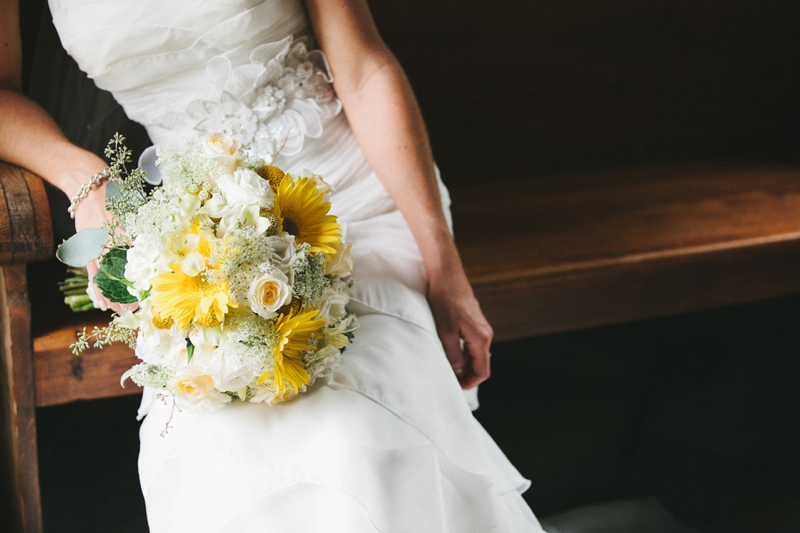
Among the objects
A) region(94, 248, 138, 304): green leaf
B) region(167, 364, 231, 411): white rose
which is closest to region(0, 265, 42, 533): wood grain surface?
region(94, 248, 138, 304): green leaf

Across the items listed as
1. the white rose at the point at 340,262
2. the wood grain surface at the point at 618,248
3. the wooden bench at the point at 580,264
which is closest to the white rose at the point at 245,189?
the white rose at the point at 340,262

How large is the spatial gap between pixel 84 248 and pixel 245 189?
0.25 metres

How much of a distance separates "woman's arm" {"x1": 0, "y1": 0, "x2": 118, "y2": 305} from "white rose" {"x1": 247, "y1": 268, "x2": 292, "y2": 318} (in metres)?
0.49

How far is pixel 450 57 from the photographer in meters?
2.04

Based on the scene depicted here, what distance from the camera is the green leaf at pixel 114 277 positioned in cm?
77

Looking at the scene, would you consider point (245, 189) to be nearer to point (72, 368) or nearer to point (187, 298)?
point (187, 298)

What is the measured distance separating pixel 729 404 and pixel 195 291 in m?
1.85

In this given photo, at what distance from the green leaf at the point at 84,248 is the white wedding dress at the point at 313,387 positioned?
0.21m

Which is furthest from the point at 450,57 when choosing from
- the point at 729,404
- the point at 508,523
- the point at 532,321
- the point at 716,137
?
the point at 508,523

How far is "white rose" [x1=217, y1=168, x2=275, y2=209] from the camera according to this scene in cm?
73

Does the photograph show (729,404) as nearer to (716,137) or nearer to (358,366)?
(716,137)

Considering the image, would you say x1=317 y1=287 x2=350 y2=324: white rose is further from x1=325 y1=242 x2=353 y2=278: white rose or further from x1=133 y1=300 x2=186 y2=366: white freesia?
x1=133 y1=300 x2=186 y2=366: white freesia

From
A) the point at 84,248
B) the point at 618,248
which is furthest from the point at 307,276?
the point at 618,248

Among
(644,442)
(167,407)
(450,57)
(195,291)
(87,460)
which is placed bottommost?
(644,442)
